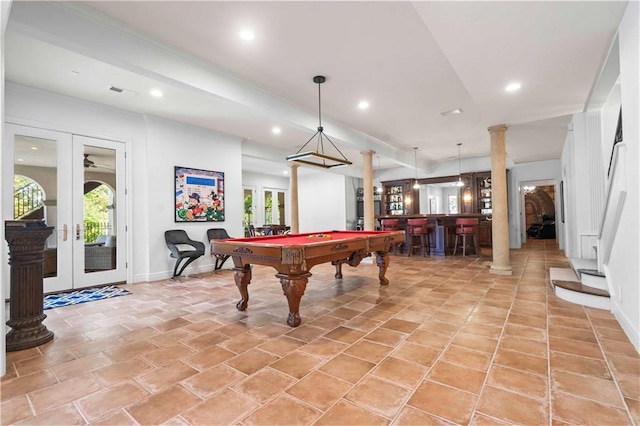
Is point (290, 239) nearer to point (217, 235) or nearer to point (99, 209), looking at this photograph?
point (217, 235)

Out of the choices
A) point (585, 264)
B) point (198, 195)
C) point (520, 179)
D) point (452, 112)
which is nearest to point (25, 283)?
point (198, 195)

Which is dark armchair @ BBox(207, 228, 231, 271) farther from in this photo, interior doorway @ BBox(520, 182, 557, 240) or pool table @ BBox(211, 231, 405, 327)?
interior doorway @ BBox(520, 182, 557, 240)

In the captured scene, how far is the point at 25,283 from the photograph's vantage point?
9.22ft

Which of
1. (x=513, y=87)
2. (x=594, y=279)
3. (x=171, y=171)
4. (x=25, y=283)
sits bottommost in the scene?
(x=594, y=279)

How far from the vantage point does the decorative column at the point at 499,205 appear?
5707 mm

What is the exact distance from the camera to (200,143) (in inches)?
250

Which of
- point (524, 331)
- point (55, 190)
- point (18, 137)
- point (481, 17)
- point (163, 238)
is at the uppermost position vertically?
point (481, 17)

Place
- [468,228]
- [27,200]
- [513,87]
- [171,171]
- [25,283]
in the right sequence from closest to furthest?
1. [25,283]
2. [513,87]
3. [27,200]
4. [171,171]
5. [468,228]

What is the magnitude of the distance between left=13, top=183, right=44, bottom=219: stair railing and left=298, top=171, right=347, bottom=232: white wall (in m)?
9.74

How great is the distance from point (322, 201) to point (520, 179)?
7.45 m

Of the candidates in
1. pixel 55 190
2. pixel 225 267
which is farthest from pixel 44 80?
pixel 225 267

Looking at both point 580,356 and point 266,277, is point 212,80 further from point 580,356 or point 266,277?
point 580,356

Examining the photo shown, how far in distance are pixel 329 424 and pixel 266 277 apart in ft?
13.9

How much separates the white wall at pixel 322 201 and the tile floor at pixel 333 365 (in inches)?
354
